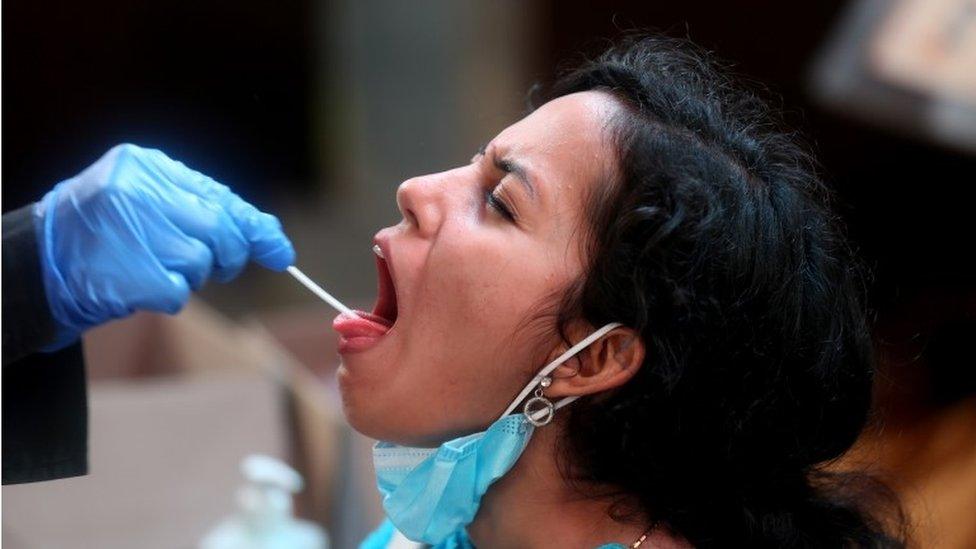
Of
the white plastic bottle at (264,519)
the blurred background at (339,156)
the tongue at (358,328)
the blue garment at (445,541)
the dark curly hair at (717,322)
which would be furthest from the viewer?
the blurred background at (339,156)

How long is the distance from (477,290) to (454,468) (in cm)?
21

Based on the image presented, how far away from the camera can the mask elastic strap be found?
131 centimetres

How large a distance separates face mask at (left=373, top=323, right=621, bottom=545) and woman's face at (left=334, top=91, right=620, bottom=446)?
0.08 feet

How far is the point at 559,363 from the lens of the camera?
1333mm

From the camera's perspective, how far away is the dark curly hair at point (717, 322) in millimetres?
1295

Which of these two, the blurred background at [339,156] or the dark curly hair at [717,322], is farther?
the blurred background at [339,156]

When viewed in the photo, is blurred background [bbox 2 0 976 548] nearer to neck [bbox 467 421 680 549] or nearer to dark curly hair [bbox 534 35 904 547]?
dark curly hair [bbox 534 35 904 547]

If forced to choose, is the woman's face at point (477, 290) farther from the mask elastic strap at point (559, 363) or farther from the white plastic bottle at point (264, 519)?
the white plastic bottle at point (264, 519)

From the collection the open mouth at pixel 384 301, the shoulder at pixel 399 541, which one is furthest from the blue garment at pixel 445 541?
the open mouth at pixel 384 301

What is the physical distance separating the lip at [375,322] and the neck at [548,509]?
22 cm

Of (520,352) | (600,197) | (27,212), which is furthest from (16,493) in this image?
(600,197)

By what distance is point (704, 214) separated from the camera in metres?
1.30

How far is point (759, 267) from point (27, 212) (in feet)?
2.89

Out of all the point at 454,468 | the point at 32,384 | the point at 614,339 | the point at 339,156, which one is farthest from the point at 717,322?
the point at 339,156
